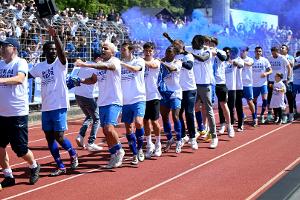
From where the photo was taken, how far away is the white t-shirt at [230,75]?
13.2m

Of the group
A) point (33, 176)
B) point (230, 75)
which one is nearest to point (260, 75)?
point (230, 75)

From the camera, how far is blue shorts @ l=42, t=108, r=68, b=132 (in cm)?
852

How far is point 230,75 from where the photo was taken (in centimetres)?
1333

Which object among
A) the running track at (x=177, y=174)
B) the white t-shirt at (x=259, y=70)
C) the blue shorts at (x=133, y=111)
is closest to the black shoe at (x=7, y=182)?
the running track at (x=177, y=174)

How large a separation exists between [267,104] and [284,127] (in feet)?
A: 5.33

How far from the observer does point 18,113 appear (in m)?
7.89

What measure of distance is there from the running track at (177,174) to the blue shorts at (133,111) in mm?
756

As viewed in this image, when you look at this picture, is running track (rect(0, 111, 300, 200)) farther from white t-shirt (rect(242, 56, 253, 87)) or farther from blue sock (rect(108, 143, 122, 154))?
white t-shirt (rect(242, 56, 253, 87))

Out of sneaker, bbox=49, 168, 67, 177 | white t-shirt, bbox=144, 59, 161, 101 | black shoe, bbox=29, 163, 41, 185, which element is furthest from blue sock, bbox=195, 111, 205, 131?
black shoe, bbox=29, 163, 41, 185

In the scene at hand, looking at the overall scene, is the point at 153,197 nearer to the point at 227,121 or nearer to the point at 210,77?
the point at 210,77

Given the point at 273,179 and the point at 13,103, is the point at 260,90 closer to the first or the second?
the point at 273,179

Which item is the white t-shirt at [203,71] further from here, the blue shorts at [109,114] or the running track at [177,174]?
the blue shorts at [109,114]

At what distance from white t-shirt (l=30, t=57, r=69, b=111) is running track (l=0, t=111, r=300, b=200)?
1090mm

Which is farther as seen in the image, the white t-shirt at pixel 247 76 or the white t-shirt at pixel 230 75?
the white t-shirt at pixel 247 76
